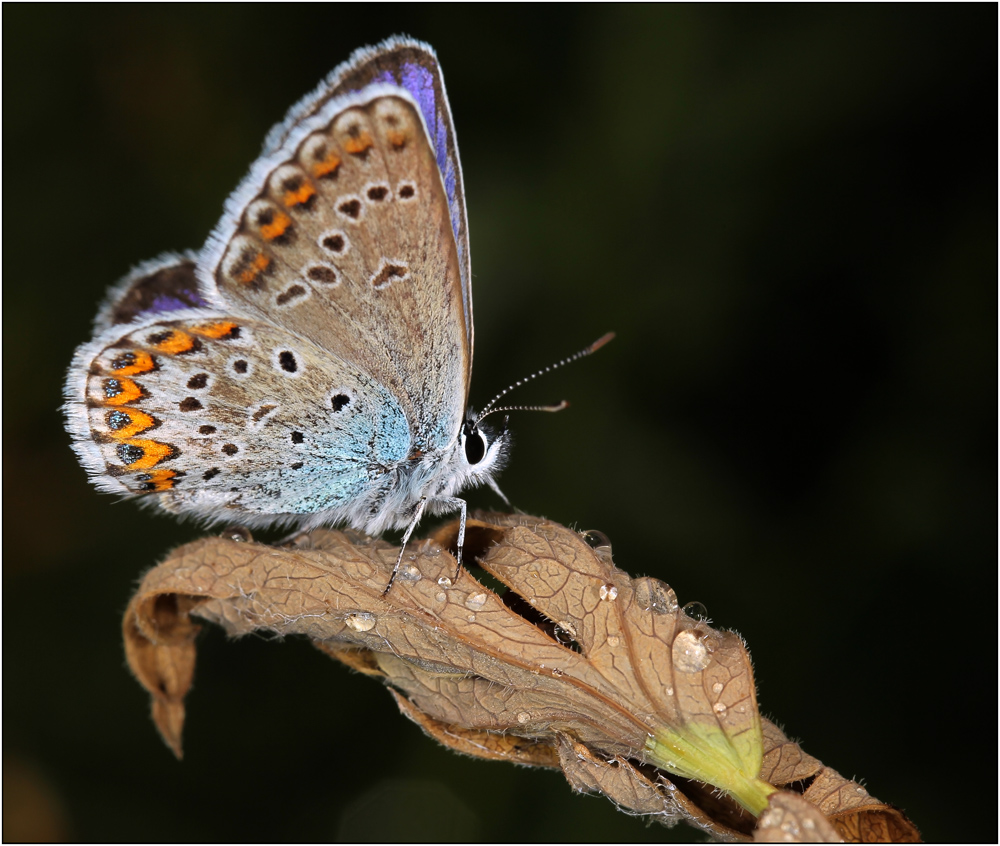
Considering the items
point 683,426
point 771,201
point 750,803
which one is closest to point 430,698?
point 750,803

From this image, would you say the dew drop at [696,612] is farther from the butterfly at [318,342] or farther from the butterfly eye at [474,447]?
the butterfly eye at [474,447]

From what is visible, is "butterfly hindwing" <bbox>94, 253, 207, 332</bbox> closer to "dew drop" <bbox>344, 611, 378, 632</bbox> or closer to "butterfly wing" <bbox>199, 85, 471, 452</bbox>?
"butterfly wing" <bbox>199, 85, 471, 452</bbox>

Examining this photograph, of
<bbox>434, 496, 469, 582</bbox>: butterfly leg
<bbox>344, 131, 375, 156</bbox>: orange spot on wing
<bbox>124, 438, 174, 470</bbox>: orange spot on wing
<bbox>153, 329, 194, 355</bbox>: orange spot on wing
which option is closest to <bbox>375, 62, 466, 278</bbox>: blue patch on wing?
<bbox>344, 131, 375, 156</bbox>: orange spot on wing

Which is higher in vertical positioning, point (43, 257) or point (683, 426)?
point (683, 426)

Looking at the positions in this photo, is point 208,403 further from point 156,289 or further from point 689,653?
point 689,653

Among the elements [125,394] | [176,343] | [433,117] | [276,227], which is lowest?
[125,394]

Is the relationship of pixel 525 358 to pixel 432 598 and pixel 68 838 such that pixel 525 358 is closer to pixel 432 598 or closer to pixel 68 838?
pixel 432 598

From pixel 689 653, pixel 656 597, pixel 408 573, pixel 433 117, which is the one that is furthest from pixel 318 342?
pixel 689 653
